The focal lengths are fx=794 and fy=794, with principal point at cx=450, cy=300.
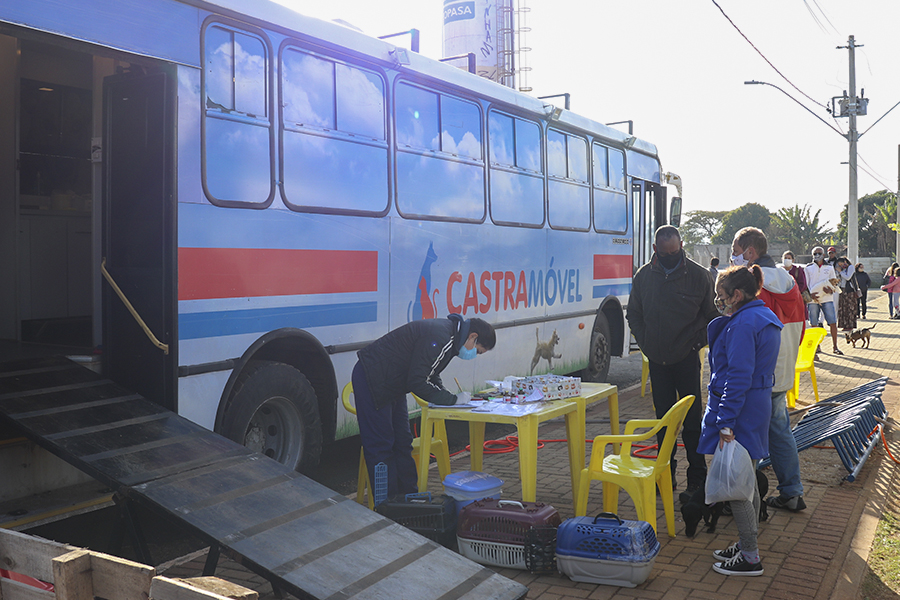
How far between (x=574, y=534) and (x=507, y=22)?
32476mm

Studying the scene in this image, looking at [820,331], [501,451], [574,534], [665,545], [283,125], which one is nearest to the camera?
[574,534]

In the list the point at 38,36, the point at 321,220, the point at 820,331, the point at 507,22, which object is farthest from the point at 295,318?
the point at 507,22

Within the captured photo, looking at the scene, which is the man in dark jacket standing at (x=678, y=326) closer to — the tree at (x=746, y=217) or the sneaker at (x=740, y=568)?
the sneaker at (x=740, y=568)

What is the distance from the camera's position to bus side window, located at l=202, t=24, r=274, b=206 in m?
5.09

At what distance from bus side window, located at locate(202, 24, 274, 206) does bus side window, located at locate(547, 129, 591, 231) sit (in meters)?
4.54

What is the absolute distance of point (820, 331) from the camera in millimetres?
9930

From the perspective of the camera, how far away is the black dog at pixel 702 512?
5.12 metres

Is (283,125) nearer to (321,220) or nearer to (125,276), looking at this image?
(321,220)

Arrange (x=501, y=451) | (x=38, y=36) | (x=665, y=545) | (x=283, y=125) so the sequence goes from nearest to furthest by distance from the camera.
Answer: (x=38, y=36) < (x=665, y=545) < (x=283, y=125) < (x=501, y=451)

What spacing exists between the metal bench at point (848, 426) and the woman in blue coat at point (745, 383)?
1.94 m

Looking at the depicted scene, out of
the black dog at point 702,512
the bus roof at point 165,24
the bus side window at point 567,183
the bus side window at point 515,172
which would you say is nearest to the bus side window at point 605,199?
the bus side window at point 567,183

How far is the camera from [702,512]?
5.18 m

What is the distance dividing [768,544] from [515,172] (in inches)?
188

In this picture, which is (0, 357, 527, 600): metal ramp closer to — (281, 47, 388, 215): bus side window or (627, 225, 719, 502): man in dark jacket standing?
(281, 47, 388, 215): bus side window
